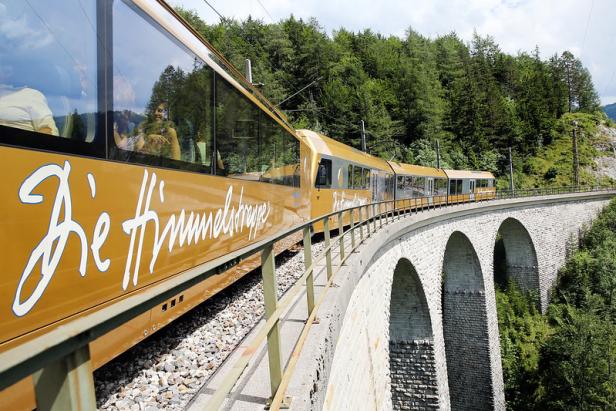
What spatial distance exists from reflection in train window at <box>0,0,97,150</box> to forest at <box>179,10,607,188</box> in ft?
126

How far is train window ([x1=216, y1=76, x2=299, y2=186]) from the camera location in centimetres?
544

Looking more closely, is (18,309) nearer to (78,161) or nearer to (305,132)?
(78,161)

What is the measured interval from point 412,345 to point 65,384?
624 inches

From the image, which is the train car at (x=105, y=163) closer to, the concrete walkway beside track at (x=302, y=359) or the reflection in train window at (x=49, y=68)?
the reflection in train window at (x=49, y=68)

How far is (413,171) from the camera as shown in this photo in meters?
25.5

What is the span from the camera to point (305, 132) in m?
12.3

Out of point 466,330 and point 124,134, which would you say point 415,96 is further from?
point 124,134

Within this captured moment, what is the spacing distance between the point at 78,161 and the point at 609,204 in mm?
48163

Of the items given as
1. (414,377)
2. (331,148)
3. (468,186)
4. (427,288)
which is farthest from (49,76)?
(468,186)

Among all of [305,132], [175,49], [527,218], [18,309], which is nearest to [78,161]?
[18,309]

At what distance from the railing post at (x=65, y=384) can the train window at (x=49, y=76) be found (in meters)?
1.85

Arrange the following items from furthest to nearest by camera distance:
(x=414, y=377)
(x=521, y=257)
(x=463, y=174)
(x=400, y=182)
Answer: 1. (x=463, y=174)
2. (x=521, y=257)
3. (x=400, y=182)
4. (x=414, y=377)

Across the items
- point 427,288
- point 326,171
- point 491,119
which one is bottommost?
point 427,288

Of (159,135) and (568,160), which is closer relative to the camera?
(159,135)
